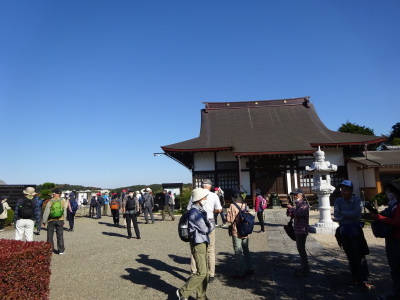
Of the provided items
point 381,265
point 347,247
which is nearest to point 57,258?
point 347,247

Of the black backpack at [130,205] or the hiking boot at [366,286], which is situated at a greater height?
the black backpack at [130,205]

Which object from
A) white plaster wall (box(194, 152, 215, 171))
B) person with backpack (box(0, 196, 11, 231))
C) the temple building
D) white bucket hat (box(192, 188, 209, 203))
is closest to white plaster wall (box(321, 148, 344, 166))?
the temple building

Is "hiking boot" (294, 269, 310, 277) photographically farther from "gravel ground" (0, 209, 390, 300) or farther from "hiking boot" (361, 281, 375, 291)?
"hiking boot" (361, 281, 375, 291)

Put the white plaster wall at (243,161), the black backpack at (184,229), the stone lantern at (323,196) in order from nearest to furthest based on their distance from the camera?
the black backpack at (184,229), the stone lantern at (323,196), the white plaster wall at (243,161)

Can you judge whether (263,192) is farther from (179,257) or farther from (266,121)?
(179,257)

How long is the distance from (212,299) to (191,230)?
1106 millimetres

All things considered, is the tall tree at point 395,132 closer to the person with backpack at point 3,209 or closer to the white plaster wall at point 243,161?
the white plaster wall at point 243,161

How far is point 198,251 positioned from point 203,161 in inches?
613

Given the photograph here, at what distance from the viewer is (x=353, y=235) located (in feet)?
13.6

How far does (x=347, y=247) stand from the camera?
4277 millimetres

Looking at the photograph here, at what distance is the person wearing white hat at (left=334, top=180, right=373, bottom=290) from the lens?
13.5 ft

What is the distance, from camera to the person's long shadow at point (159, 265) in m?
5.26

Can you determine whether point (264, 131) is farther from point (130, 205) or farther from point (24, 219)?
point (24, 219)

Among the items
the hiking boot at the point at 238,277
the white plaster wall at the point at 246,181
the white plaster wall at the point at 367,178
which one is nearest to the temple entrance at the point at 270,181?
the white plaster wall at the point at 246,181
